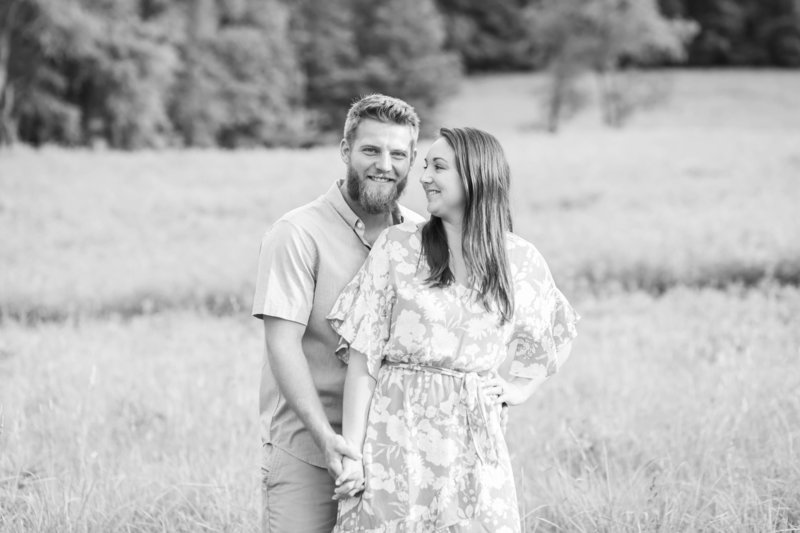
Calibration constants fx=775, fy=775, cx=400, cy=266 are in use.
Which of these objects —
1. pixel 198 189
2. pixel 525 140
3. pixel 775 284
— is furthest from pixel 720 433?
pixel 525 140

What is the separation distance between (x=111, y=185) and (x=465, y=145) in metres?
14.7

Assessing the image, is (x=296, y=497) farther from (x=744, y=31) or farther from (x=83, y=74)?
(x=744, y=31)

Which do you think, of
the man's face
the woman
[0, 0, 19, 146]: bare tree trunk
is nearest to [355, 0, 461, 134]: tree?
[0, 0, 19, 146]: bare tree trunk

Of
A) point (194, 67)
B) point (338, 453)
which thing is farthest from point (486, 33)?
point (338, 453)

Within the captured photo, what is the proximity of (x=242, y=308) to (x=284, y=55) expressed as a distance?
1454 inches

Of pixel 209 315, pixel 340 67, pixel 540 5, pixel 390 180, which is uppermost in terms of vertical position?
pixel 540 5

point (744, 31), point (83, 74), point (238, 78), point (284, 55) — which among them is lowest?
point (83, 74)

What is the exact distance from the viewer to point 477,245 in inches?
111

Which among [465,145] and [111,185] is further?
[111,185]

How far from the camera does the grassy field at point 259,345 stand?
3.87 metres

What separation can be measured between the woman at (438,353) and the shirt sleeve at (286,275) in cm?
14

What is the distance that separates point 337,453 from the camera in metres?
2.73

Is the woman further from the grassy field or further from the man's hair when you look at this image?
the grassy field

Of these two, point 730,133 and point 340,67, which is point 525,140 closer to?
point 730,133
